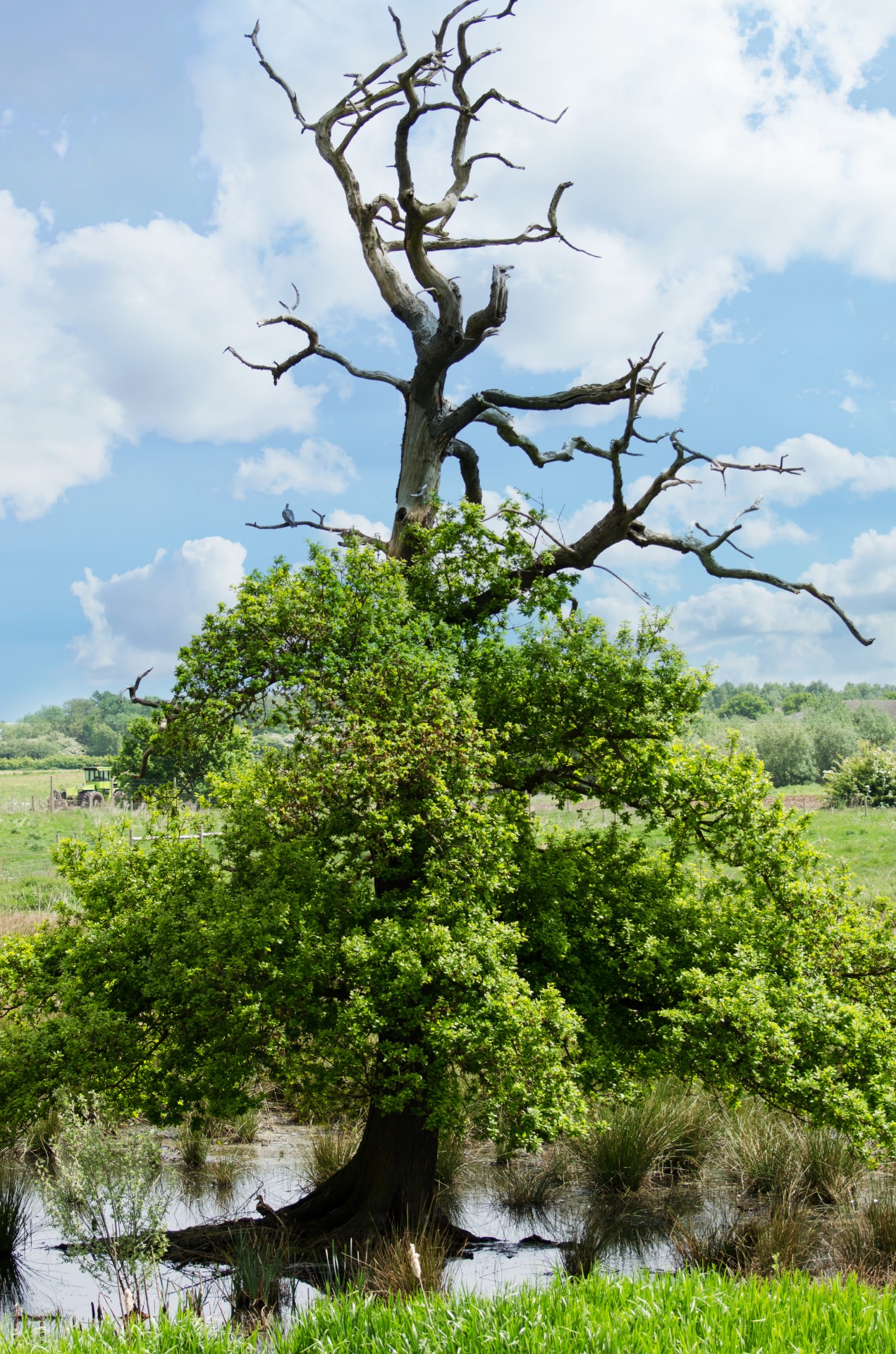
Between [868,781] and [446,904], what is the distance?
40.2 metres

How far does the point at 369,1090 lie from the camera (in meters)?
8.32

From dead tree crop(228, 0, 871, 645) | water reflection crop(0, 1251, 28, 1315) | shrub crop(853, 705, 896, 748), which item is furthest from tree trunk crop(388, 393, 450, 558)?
shrub crop(853, 705, 896, 748)

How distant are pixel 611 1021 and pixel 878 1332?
4.02m

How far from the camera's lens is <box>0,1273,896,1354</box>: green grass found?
5578 millimetres

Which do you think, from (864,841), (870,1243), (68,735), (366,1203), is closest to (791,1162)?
(870,1243)

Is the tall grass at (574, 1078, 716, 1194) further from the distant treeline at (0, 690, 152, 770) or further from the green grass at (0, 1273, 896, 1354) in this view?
the distant treeline at (0, 690, 152, 770)

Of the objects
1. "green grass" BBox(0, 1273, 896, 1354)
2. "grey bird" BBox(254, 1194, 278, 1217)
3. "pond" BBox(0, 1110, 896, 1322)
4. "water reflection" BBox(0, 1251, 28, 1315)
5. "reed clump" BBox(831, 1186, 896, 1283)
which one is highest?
"green grass" BBox(0, 1273, 896, 1354)

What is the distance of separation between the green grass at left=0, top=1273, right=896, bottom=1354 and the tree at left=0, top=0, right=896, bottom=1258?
1505 mm

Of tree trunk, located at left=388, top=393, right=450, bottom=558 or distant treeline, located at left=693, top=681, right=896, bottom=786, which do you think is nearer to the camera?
tree trunk, located at left=388, top=393, right=450, bottom=558

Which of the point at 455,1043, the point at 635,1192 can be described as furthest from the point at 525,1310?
the point at 635,1192

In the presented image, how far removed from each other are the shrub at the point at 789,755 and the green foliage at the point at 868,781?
16.9 m

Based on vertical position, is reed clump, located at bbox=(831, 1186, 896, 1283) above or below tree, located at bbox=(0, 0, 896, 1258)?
below

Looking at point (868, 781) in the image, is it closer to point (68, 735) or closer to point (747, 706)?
point (747, 706)

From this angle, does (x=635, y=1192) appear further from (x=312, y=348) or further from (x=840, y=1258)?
(x=312, y=348)
